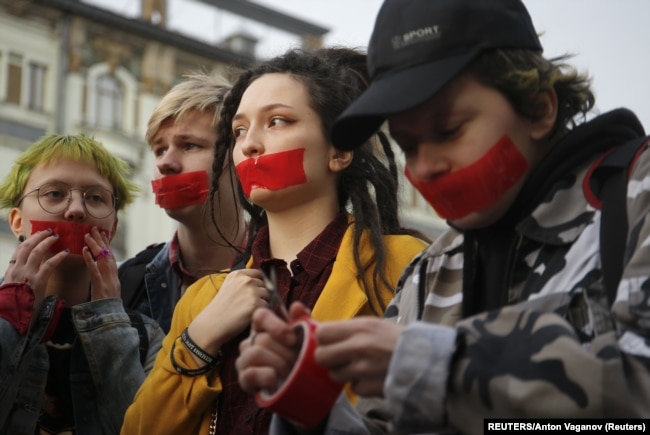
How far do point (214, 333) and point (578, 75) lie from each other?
145 cm

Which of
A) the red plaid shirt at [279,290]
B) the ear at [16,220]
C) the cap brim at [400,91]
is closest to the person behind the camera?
the cap brim at [400,91]

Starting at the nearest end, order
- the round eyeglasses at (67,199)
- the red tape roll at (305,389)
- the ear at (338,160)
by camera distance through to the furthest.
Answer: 1. the red tape roll at (305,389)
2. the ear at (338,160)
3. the round eyeglasses at (67,199)

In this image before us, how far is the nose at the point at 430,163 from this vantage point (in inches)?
89.4

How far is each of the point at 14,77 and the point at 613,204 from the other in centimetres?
2528

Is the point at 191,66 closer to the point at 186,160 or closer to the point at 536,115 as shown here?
the point at 186,160

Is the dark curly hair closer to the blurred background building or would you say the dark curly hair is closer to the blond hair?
the blond hair

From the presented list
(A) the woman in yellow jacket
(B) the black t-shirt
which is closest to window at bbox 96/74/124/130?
(B) the black t-shirt

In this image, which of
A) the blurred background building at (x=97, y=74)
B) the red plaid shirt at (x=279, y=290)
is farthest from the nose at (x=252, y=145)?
the blurred background building at (x=97, y=74)

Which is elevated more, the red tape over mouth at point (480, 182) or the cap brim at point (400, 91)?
the cap brim at point (400, 91)

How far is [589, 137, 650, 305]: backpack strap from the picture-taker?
205 cm

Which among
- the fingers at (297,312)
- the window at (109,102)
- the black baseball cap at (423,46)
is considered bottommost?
the fingers at (297,312)

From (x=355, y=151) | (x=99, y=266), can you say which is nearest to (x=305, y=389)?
(x=355, y=151)

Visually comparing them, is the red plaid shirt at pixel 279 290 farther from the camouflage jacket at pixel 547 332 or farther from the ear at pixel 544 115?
the ear at pixel 544 115

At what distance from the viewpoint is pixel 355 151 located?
3.76 m
